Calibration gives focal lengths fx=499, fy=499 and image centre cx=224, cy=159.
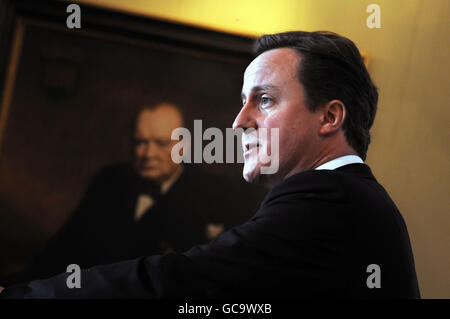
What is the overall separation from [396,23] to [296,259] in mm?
1879

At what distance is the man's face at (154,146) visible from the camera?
7.57 ft

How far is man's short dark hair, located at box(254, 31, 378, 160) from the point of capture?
5.01 ft

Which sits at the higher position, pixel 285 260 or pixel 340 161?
pixel 340 161

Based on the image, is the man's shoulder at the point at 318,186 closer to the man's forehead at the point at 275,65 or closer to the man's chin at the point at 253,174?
the man's chin at the point at 253,174

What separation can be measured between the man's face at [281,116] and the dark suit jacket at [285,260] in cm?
28

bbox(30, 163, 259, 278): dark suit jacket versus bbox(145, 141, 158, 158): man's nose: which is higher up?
bbox(145, 141, 158, 158): man's nose

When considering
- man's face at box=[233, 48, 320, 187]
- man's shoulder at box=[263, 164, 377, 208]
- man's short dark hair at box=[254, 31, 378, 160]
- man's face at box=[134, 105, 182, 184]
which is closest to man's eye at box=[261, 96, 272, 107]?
man's face at box=[233, 48, 320, 187]

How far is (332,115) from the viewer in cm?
152

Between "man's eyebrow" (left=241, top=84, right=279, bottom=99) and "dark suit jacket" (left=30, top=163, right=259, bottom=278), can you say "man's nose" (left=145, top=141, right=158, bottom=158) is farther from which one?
"man's eyebrow" (left=241, top=84, right=279, bottom=99)

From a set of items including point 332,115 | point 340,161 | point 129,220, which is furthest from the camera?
point 129,220

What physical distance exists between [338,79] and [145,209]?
1130mm

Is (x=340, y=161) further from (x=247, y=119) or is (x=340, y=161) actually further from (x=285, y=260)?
(x=285, y=260)

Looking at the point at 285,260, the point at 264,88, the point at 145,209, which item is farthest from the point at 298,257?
the point at 145,209
